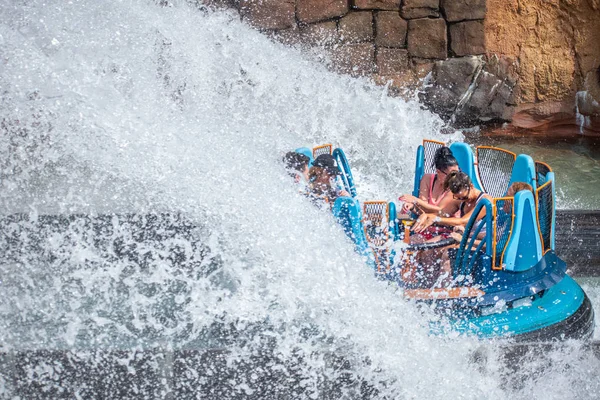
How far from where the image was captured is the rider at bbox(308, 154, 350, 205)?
11.6ft

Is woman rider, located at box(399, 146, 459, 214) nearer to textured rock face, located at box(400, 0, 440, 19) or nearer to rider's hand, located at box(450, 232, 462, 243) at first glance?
rider's hand, located at box(450, 232, 462, 243)

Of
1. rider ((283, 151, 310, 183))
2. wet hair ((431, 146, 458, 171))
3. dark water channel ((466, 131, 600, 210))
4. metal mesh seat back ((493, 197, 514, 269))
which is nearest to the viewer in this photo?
metal mesh seat back ((493, 197, 514, 269))

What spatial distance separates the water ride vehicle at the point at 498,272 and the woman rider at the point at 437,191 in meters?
0.24

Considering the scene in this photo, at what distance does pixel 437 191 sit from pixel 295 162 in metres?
0.84

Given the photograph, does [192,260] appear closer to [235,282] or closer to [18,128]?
[235,282]

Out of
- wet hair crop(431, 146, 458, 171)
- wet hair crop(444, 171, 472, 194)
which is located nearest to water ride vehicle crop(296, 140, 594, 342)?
wet hair crop(444, 171, 472, 194)

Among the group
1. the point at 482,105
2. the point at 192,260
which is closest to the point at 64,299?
the point at 192,260

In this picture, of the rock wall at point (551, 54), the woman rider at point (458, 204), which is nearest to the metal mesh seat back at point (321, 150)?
the woman rider at point (458, 204)

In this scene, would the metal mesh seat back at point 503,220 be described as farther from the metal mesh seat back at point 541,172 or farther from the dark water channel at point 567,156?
the dark water channel at point 567,156

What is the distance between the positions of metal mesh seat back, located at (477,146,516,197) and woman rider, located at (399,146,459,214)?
0.34m

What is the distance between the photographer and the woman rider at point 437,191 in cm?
354

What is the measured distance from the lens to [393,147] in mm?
6211

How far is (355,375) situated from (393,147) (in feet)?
12.3

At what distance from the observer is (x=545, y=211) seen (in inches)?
129
